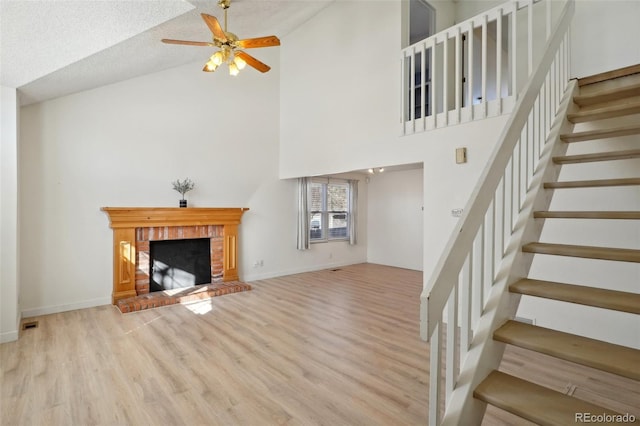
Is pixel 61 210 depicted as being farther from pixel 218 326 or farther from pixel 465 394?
pixel 465 394

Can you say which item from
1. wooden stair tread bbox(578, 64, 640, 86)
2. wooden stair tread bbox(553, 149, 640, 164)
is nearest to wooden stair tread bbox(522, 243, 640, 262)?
wooden stair tread bbox(553, 149, 640, 164)

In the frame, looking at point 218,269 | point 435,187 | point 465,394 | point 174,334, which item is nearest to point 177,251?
point 218,269

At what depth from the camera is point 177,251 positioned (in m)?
5.14

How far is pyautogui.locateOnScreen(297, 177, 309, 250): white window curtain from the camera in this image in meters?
6.57

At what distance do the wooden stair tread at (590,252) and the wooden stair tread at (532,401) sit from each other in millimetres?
717

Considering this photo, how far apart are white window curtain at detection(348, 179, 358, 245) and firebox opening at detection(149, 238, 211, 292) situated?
3.41m

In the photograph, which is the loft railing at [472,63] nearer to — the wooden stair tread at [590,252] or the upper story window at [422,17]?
the upper story window at [422,17]

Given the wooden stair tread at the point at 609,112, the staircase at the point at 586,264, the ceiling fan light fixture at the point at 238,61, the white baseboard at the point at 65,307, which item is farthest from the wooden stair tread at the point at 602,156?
the white baseboard at the point at 65,307

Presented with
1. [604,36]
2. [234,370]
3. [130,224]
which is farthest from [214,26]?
[604,36]

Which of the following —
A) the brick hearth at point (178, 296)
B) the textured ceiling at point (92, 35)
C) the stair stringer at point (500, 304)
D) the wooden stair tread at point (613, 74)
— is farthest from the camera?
the brick hearth at point (178, 296)

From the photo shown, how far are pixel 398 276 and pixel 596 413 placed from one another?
519 centimetres

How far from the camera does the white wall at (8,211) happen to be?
319 centimetres

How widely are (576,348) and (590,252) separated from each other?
59 centimetres

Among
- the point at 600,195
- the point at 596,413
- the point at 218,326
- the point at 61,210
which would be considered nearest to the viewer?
the point at 596,413
